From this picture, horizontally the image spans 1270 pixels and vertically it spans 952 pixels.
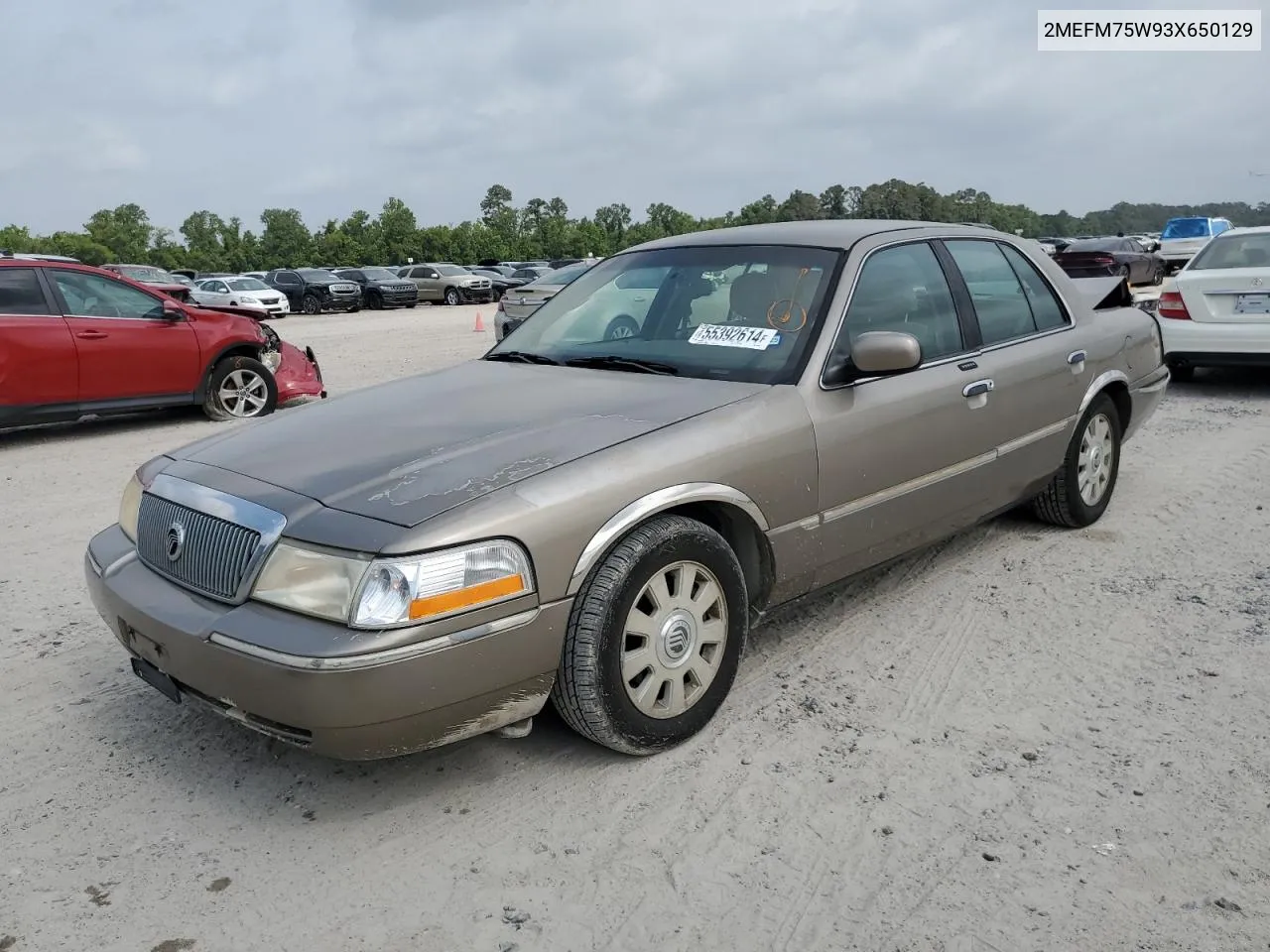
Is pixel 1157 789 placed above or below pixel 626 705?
below

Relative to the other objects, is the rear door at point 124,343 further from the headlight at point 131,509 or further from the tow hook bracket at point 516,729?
the tow hook bracket at point 516,729

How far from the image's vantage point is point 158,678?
2.98 metres

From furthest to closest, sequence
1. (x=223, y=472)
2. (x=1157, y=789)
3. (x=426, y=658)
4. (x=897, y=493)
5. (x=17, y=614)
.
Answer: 1. (x=17, y=614)
2. (x=897, y=493)
3. (x=223, y=472)
4. (x=1157, y=789)
5. (x=426, y=658)

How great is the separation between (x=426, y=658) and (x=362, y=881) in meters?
0.61

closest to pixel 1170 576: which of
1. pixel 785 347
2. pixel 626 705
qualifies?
Answer: pixel 785 347

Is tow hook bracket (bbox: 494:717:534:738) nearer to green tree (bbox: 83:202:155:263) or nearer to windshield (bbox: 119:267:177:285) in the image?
windshield (bbox: 119:267:177:285)

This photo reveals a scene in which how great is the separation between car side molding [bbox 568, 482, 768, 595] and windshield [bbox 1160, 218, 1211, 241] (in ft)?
114

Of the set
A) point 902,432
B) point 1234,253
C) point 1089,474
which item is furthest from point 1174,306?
point 902,432

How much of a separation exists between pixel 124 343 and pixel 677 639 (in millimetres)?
7256

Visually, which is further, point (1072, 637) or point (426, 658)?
point (1072, 637)

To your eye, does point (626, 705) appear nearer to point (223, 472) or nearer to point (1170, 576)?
point (223, 472)

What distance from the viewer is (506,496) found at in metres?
2.71

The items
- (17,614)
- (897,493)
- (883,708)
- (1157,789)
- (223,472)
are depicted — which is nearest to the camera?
(1157,789)

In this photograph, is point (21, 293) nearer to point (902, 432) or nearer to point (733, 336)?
point (733, 336)
